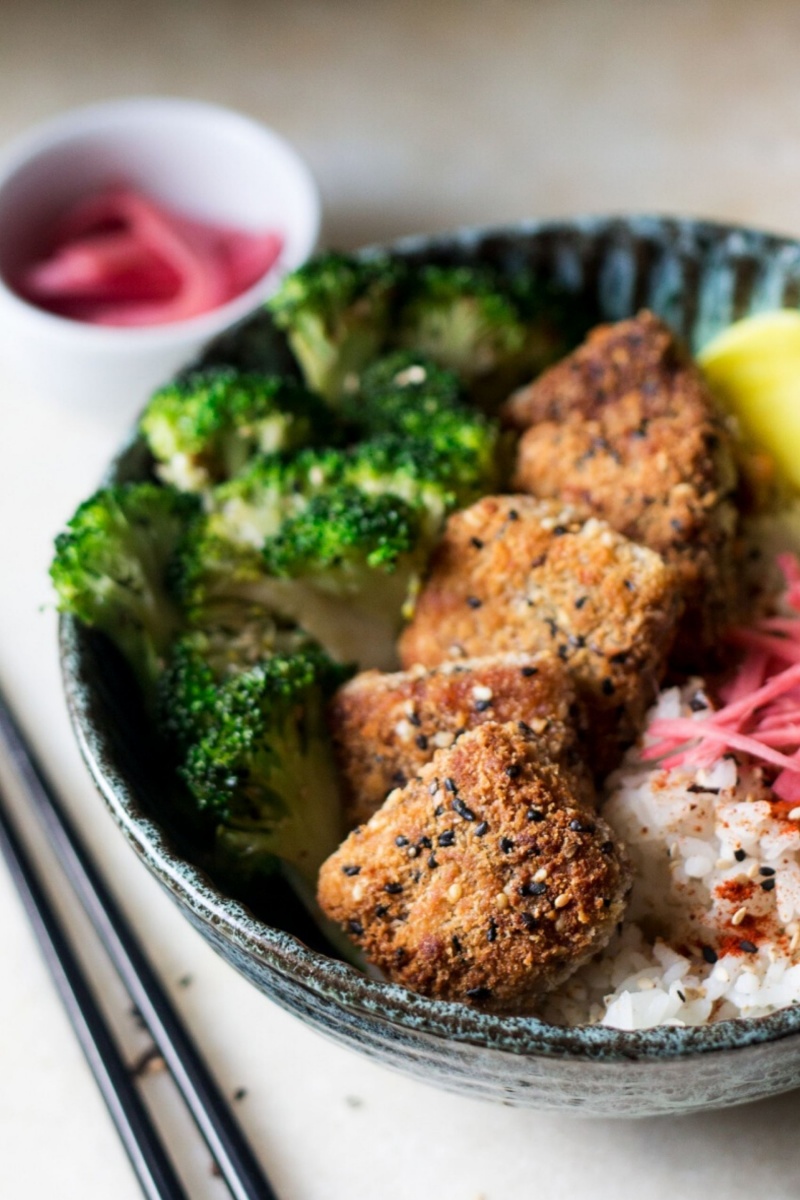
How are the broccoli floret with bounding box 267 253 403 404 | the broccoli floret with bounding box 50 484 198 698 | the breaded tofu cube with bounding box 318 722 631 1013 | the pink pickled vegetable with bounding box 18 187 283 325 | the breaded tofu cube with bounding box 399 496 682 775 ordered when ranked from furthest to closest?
the pink pickled vegetable with bounding box 18 187 283 325
the broccoli floret with bounding box 267 253 403 404
the broccoli floret with bounding box 50 484 198 698
the breaded tofu cube with bounding box 399 496 682 775
the breaded tofu cube with bounding box 318 722 631 1013

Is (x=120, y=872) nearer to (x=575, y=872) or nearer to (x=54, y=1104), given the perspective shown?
(x=54, y=1104)

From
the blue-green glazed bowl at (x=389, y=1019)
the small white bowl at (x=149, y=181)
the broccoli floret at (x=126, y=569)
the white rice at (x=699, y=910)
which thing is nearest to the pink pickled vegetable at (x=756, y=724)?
the white rice at (x=699, y=910)

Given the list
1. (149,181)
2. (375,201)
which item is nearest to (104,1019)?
(149,181)

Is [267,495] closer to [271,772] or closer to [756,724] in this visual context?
[271,772]

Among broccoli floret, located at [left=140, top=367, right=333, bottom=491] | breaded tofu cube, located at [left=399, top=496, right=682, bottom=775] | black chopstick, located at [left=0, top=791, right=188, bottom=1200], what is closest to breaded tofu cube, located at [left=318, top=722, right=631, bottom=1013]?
breaded tofu cube, located at [left=399, top=496, right=682, bottom=775]

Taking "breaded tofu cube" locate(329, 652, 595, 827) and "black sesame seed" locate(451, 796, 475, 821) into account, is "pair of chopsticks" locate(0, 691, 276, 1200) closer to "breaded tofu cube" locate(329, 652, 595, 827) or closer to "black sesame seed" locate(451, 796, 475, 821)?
"breaded tofu cube" locate(329, 652, 595, 827)

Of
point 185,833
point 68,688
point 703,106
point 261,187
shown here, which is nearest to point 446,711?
point 185,833
